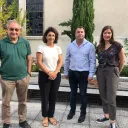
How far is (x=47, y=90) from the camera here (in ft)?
13.2

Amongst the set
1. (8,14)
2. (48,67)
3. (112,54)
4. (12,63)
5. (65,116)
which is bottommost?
(65,116)

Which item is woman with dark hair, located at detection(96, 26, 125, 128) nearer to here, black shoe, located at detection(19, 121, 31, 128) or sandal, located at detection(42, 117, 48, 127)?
sandal, located at detection(42, 117, 48, 127)

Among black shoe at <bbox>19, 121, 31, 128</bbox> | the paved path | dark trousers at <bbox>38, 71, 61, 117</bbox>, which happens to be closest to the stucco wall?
the paved path

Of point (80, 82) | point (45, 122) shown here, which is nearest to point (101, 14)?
point (80, 82)

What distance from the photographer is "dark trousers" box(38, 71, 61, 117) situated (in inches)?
156

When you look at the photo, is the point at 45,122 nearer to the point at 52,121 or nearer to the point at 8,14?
the point at 52,121

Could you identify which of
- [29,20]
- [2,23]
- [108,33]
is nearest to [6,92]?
[108,33]

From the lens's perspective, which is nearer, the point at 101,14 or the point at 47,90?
the point at 47,90

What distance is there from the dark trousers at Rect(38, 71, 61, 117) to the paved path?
0.34 meters

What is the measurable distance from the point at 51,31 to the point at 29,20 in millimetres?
7808

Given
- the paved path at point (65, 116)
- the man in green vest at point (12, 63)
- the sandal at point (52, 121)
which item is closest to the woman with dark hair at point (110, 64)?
the paved path at point (65, 116)

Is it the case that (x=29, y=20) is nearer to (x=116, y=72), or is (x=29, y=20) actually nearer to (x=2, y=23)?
(x=2, y=23)

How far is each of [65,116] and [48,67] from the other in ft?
4.63

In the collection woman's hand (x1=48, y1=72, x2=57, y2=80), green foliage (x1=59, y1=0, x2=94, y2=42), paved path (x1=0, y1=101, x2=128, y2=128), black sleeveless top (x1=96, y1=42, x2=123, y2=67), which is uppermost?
green foliage (x1=59, y1=0, x2=94, y2=42)
